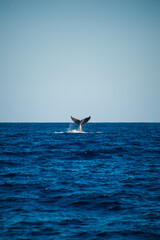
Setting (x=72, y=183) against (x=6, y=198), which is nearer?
(x=6, y=198)

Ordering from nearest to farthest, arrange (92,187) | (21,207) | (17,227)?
(17,227) < (21,207) < (92,187)

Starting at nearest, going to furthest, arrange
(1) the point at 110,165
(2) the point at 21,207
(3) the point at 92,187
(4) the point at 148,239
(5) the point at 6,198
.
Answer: (4) the point at 148,239, (2) the point at 21,207, (5) the point at 6,198, (3) the point at 92,187, (1) the point at 110,165

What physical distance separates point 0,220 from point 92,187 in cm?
575

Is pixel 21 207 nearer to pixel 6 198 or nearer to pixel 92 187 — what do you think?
pixel 6 198

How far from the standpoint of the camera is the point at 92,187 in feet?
43.2

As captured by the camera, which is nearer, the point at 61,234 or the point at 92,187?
the point at 61,234

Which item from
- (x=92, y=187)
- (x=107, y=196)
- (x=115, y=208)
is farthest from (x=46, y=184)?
(x=115, y=208)

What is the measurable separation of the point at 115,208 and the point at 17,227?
4.33 m

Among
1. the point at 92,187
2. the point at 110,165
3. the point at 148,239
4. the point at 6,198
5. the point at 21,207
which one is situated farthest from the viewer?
the point at 110,165

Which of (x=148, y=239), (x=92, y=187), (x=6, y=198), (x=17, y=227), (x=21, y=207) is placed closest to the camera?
(x=148, y=239)

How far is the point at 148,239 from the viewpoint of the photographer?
774 cm

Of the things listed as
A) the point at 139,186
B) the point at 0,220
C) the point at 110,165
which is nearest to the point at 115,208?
the point at 139,186

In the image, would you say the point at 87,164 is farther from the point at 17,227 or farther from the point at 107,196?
the point at 17,227

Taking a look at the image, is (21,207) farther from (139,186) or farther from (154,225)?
(139,186)
